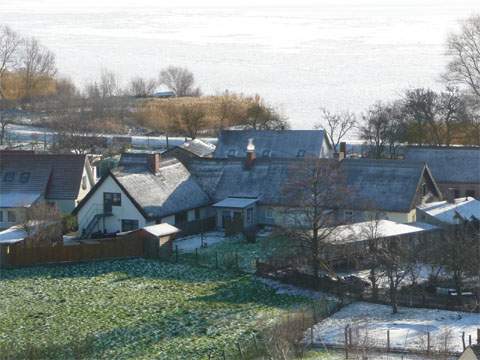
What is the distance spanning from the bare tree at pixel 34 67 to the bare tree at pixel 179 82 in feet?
31.0

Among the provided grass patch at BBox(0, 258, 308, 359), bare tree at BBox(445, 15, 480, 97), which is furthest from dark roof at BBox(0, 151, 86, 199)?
bare tree at BBox(445, 15, 480, 97)

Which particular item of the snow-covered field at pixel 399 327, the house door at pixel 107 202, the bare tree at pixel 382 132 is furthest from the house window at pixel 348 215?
the bare tree at pixel 382 132

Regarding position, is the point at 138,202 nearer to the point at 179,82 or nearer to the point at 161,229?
the point at 161,229

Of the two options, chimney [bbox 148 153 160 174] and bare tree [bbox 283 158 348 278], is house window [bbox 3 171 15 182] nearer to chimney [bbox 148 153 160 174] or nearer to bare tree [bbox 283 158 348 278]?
chimney [bbox 148 153 160 174]

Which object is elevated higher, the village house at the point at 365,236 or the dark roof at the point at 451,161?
the dark roof at the point at 451,161

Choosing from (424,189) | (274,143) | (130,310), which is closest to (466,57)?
(274,143)

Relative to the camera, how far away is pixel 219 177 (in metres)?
41.3

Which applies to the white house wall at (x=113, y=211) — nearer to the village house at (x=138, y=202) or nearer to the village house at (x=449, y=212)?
the village house at (x=138, y=202)

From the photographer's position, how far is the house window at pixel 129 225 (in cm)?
3749

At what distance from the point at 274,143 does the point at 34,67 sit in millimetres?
40187

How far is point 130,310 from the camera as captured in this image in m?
27.4

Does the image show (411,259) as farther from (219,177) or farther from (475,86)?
(475,86)

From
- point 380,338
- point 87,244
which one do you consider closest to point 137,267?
point 87,244

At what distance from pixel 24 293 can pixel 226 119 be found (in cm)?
3954
